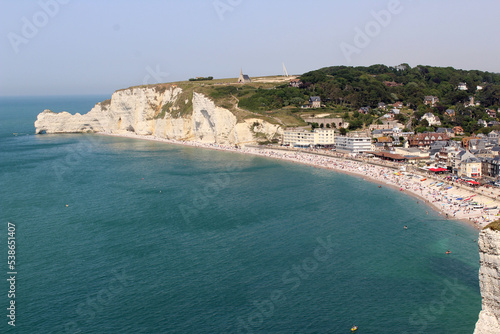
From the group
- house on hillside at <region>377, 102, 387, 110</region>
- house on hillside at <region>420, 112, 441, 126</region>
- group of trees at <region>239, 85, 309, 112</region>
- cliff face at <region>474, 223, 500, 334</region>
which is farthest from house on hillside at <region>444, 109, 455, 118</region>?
cliff face at <region>474, 223, 500, 334</region>

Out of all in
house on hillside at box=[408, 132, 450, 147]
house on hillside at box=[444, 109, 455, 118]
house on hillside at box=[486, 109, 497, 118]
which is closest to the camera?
house on hillside at box=[408, 132, 450, 147]

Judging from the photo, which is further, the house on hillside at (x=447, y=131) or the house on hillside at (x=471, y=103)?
the house on hillside at (x=471, y=103)

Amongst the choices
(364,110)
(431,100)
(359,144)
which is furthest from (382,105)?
(359,144)

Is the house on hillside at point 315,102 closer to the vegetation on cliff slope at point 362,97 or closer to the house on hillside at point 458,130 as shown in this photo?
the vegetation on cliff slope at point 362,97

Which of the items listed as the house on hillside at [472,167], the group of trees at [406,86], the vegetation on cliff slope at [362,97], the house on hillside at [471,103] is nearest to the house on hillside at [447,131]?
the vegetation on cliff slope at [362,97]

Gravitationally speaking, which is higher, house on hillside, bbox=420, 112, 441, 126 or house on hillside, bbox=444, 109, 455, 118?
house on hillside, bbox=444, 109, 455, 118

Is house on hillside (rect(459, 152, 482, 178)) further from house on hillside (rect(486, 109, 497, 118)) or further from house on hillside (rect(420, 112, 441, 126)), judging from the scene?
house on hillside (rect(486, 109, 497, 118))

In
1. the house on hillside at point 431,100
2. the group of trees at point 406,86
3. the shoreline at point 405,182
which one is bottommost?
the shoreline at point 405,182

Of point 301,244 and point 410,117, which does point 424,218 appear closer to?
point 301,244
